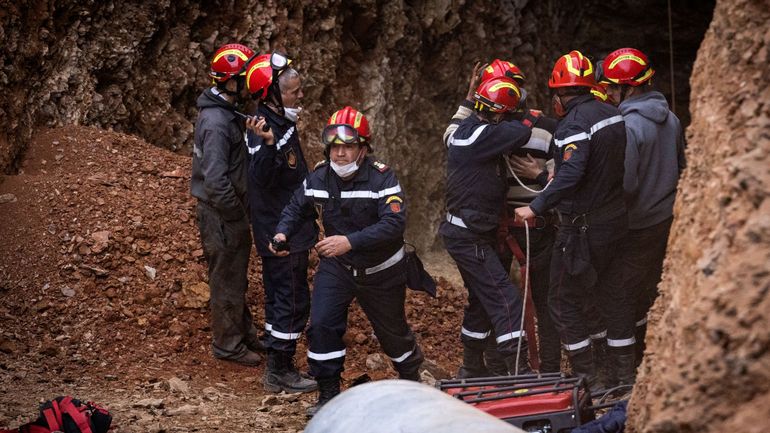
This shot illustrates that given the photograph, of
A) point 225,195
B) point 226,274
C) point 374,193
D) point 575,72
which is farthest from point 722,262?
point 226,274

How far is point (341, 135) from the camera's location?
19.5 ft

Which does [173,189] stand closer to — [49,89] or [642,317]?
[49,89]

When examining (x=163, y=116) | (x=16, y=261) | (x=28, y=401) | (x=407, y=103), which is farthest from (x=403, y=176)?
(x=28, y=401)

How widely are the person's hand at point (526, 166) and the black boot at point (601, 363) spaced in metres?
1.37

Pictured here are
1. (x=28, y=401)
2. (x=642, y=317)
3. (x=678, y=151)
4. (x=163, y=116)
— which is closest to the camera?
(x=28, y=401)

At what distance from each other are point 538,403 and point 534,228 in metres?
2.84

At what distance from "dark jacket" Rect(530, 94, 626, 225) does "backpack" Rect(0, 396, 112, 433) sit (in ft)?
9.90

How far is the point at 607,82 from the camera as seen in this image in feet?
22.2

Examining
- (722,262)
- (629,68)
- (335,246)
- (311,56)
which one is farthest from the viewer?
(311,56)

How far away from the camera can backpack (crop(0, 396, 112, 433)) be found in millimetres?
4855

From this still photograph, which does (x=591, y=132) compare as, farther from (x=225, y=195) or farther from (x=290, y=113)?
(x=225, y=195)

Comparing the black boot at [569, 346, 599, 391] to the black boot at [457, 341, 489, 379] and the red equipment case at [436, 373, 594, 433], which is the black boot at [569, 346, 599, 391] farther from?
the red equipment case at [436, 373, 594, 433]

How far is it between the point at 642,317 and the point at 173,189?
430 cm

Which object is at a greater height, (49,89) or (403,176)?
(49,89)
